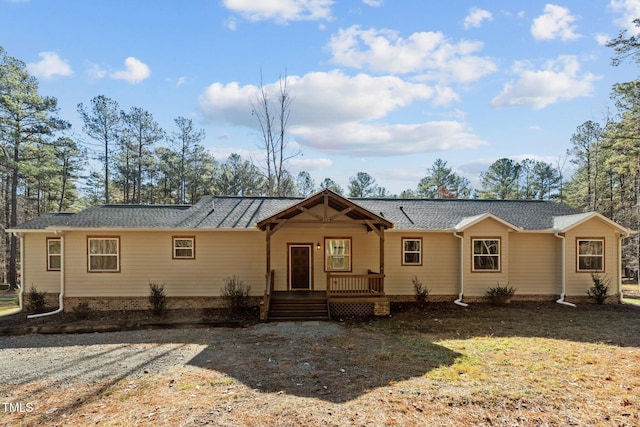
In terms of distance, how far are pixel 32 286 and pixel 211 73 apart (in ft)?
39.0

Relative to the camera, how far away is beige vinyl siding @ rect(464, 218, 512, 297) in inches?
526

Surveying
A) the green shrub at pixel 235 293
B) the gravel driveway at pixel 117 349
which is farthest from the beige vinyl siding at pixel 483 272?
the green shrub at pixel 235 293

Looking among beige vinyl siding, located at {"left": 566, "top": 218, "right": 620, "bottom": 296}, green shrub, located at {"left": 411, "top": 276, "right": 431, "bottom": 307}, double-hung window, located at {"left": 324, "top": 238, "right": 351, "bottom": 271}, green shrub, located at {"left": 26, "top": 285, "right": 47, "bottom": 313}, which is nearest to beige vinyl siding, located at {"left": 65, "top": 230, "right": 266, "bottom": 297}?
green shrub, located at {"left": 26, "top": 285, "right": 47, "bottom": 313}

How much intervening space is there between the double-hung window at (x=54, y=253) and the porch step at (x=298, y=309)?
27.7ft

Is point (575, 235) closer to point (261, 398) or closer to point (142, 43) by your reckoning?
point (261, 398)

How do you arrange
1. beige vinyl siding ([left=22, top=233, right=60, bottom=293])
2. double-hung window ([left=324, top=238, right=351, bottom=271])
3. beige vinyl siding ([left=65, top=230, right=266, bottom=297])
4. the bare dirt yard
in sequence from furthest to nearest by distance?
1. double-hung window ([left=324, top=238, right=351, bottom=271])
2. beige vinyl siding ([left=22, top=233, right=60, bottom=293])
3. beige vinyl siding ([left=65, top=230, right=266, bottom=297])
4. the bare dirt yard

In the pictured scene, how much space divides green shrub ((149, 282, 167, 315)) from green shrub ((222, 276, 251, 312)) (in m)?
2.16

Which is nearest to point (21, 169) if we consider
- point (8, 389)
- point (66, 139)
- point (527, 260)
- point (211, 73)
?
point (66, 139)

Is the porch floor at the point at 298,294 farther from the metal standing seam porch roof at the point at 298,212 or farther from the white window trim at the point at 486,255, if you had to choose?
the white window trim at the point at 486,255

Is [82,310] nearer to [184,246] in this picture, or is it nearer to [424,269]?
[184,246]

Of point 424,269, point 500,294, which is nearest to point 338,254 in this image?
point 424,269

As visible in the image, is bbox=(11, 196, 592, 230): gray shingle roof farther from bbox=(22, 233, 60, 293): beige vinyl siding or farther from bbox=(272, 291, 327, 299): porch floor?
bbox=(272, 291, 327, 299): porch floor

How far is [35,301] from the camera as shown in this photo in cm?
1260

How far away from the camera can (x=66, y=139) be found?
25.0 metres
